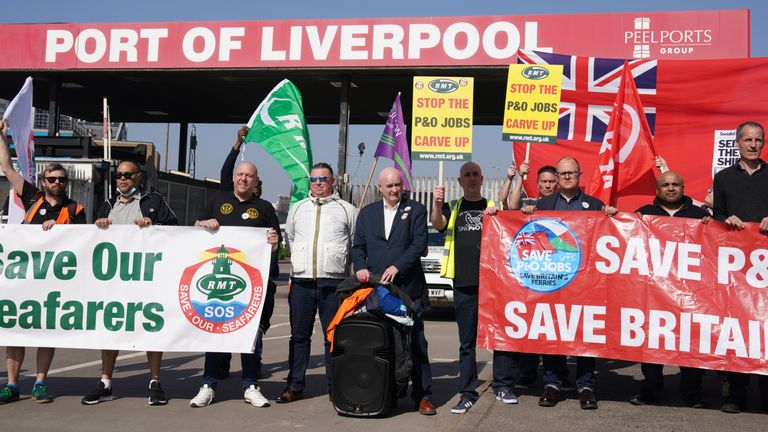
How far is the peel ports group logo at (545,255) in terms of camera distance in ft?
22.8

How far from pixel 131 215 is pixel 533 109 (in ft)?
15.7

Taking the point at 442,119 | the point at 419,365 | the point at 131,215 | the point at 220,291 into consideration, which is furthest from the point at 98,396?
the point at 442,119

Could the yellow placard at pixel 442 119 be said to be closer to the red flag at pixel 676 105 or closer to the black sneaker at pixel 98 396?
the red flag at pixel 676 105

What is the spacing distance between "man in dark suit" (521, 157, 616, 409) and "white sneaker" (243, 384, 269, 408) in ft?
7.73

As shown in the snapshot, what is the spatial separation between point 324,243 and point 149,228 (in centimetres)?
154

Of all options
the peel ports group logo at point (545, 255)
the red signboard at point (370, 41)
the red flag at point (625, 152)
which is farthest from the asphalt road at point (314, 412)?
the red signboard at point (370, 41)

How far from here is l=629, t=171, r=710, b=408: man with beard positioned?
271 inches

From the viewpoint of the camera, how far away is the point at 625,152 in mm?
8578

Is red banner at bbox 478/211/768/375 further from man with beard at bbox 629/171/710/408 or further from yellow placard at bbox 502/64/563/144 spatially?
yellow placard at bbox 502/64/563/144

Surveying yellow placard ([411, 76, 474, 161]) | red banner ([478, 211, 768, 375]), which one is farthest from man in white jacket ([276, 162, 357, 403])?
yellow placard ([411, 76, 474, 161])

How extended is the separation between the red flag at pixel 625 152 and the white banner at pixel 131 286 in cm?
353

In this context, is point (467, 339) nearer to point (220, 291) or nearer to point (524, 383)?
point (524, 383)

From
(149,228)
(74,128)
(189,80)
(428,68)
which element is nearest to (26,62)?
(189,80)

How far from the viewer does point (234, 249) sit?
6.97m
